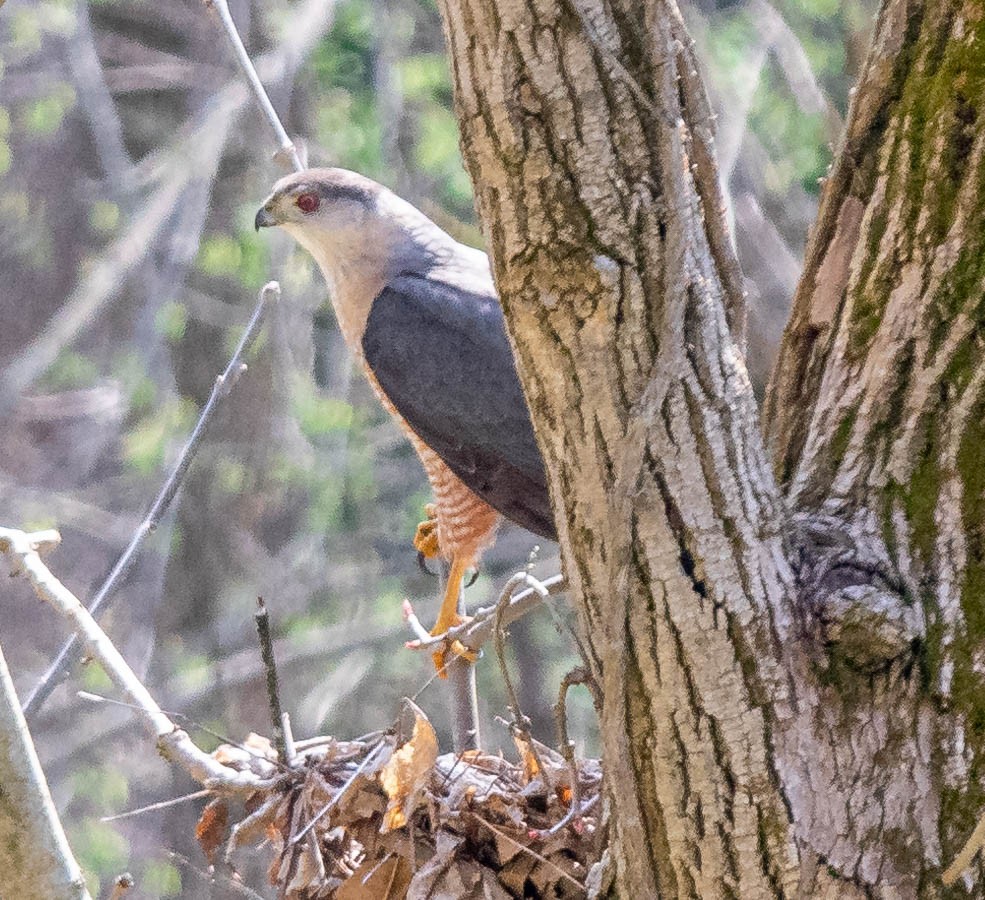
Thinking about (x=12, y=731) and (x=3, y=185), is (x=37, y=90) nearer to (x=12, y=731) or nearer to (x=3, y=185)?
(x=3, y=185)

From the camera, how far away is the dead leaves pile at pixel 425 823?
244cm

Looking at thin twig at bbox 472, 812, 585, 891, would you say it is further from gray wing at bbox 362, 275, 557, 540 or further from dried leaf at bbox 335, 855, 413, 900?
gray wing at bbox 362, 275, 557, 540

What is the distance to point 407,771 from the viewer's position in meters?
2.52

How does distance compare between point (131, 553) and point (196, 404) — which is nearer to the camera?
point (131, 553)

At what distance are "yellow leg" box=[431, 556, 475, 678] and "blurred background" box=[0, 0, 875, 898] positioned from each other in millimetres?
2176

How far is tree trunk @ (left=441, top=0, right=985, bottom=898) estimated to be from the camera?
1.66 metres

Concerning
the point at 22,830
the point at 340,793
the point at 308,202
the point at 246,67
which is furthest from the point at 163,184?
the point at 22,830

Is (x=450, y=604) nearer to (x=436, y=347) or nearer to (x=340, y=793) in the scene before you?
(x=436, y=347)

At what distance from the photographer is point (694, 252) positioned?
1.73 meters

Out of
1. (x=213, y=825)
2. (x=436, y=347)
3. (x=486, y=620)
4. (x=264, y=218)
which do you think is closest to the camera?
(x=486, y=620)

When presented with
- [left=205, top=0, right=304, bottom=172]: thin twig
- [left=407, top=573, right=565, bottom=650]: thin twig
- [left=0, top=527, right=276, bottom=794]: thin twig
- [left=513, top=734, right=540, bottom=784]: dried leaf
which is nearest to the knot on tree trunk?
[left=407, top=573, right=565, bottom=650]: thin twig

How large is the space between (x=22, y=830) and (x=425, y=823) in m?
0.83

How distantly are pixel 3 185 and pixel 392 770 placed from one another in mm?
5548

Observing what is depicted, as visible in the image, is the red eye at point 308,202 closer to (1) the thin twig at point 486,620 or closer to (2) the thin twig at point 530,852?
(1) the thin twig at point 486,620
